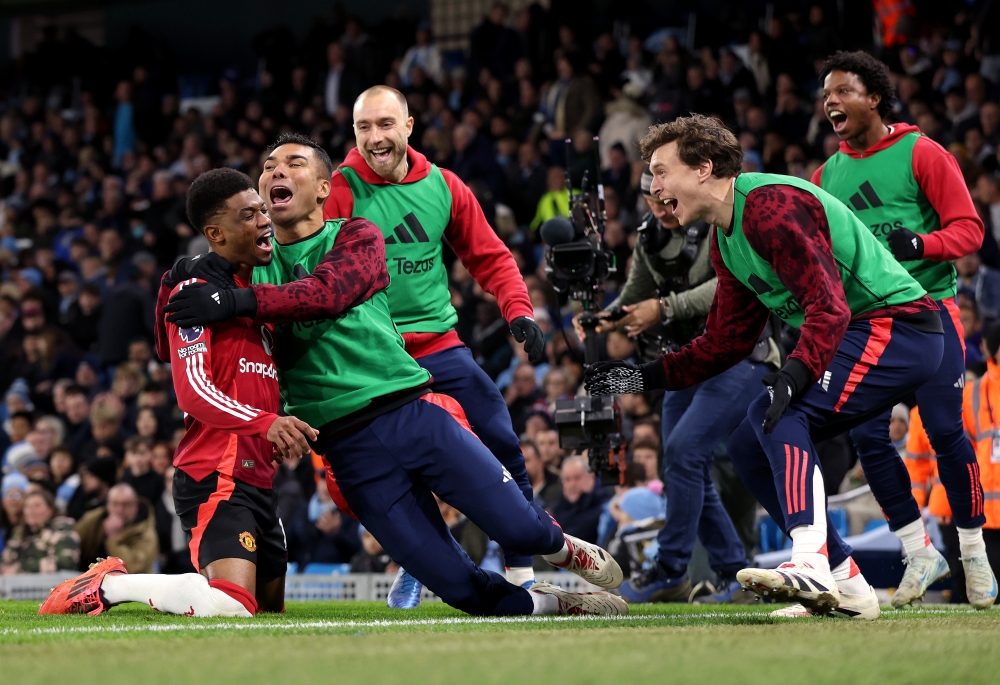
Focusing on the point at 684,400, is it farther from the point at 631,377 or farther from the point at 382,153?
the point at 382,153

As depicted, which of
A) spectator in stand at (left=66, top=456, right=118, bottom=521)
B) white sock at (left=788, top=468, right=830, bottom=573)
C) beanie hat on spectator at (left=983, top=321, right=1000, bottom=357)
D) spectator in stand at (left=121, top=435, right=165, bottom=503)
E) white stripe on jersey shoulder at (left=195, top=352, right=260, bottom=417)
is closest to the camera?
white sock at (left=788, top=468, right=830, bottom=573)

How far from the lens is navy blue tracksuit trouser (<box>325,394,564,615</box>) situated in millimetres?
4238

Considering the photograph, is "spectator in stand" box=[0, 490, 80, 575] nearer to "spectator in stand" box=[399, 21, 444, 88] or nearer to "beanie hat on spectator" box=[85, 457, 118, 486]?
"beanie hat on spectator" box=[85, 457, 118, 486]

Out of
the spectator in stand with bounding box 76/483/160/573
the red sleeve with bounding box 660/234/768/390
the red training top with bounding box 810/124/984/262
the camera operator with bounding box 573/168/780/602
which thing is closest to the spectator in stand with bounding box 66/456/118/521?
the spectator in stand with bounding box 76/483/160/573

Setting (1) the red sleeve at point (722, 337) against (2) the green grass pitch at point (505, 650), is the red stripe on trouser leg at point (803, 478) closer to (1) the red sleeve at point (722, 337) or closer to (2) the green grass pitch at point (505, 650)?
(2) the green grass pitch at point (505, 650)

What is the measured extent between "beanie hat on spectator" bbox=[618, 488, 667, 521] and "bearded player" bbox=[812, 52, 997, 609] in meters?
2.72

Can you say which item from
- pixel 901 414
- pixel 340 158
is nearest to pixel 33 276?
pixel 340 158

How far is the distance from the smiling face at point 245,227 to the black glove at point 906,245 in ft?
7.68

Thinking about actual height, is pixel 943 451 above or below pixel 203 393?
below

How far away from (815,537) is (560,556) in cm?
109

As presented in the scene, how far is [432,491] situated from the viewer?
4.38m

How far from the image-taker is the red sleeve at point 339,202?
5.19 meters

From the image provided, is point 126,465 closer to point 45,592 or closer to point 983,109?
point 45,592

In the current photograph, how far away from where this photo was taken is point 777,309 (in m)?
4.21
